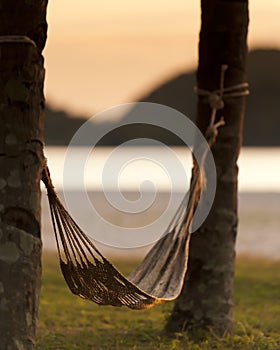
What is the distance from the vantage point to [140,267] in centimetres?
708

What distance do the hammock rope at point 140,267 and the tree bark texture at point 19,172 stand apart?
0.23 m

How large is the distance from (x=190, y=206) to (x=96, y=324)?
2461 millimetres

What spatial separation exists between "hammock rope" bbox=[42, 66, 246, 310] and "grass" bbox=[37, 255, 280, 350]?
0.99 m

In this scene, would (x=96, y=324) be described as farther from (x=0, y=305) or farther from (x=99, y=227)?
(x=99, y=227)

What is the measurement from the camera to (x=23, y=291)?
18.3 feet

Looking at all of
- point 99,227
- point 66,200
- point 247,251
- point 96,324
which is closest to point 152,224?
point 99,227

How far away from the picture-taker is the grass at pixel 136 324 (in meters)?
7.93

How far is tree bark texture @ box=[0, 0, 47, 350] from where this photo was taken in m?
5.55

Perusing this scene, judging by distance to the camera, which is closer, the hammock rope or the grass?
the hammock rope

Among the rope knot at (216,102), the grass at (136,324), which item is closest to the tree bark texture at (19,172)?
the grass at (136,324)

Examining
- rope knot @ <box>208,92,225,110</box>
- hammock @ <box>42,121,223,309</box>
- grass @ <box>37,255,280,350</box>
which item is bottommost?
grass @ <box>37,255,280,350</box>

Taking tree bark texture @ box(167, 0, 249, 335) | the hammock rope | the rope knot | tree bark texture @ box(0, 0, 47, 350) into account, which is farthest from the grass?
tree bark texture @ box(0, 0, 47, 350)

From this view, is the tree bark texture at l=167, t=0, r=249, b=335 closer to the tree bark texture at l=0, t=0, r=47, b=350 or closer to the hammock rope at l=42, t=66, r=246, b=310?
the hammock rope at l=42, t=66, r=246, b=310

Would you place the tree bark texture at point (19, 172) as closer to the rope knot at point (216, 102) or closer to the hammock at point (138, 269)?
the hammock at point (138, 269)
